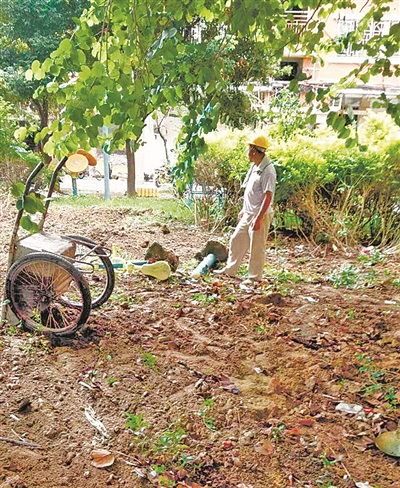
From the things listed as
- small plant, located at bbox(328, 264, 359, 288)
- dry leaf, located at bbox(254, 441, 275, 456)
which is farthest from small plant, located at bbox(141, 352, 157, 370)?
small plant, located at bbox(328, 264, 359, 288)

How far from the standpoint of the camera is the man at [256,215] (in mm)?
4703

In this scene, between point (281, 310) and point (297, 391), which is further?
point (281, 310)

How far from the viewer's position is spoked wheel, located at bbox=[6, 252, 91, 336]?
317 centimetres

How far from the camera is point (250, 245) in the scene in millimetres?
5055

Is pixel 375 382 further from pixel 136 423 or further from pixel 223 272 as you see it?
pixel 223 272

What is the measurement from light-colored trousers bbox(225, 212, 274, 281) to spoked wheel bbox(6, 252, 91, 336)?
220 centimetres

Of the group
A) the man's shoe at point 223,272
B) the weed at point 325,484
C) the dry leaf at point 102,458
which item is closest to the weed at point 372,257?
the man's shoe at point 223,272

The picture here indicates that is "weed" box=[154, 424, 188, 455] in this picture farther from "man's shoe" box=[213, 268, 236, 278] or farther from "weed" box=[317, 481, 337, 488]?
"man's shoe" box=[213, 268, 236, 278]

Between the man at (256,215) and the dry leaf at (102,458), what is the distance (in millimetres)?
2981

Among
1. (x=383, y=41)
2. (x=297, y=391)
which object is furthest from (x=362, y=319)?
(x=383, y=41)

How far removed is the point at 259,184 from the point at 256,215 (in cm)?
33

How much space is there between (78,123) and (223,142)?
6.16 metres

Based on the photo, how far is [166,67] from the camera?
273 cm

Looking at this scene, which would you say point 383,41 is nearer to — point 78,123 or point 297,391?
point 78,123
